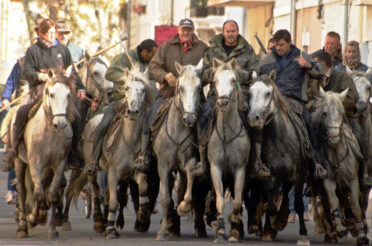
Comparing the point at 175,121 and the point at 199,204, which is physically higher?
the point at 175,121

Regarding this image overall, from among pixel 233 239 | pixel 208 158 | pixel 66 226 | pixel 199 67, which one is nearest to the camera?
pixel 233 239

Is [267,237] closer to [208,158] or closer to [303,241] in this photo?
[303,241]

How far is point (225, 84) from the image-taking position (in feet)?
51.6

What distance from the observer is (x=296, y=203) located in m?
16.4

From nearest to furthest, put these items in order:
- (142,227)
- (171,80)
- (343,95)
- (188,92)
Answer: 1. (188,92)
2. (343,95)
3. (171,80)
4. (142,227)

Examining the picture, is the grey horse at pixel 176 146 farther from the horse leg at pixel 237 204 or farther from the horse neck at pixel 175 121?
the horse leg at pixel 237 204

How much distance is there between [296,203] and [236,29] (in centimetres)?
256

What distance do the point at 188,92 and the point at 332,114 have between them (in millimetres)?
2054

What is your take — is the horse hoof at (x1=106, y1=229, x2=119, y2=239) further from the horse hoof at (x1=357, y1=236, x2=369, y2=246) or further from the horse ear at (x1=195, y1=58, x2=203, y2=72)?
the horse hoof at (x1=357, y1=236, x2=369, y2=246)

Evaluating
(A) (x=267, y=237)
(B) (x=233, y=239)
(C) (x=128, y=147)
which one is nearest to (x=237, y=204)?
→ (B) (x=233, y=239)

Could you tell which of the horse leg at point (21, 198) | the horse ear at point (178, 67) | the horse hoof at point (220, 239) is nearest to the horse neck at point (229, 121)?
the horse ear at point (178, 67)

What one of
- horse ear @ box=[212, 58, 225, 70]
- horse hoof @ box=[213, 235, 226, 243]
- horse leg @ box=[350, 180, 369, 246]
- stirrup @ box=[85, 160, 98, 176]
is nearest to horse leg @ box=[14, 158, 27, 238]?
stirrup @ box=[85, 160, 98, 176]

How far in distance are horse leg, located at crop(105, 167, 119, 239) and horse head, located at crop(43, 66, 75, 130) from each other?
1.00 m

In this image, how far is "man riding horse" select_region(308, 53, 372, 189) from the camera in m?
17.0
